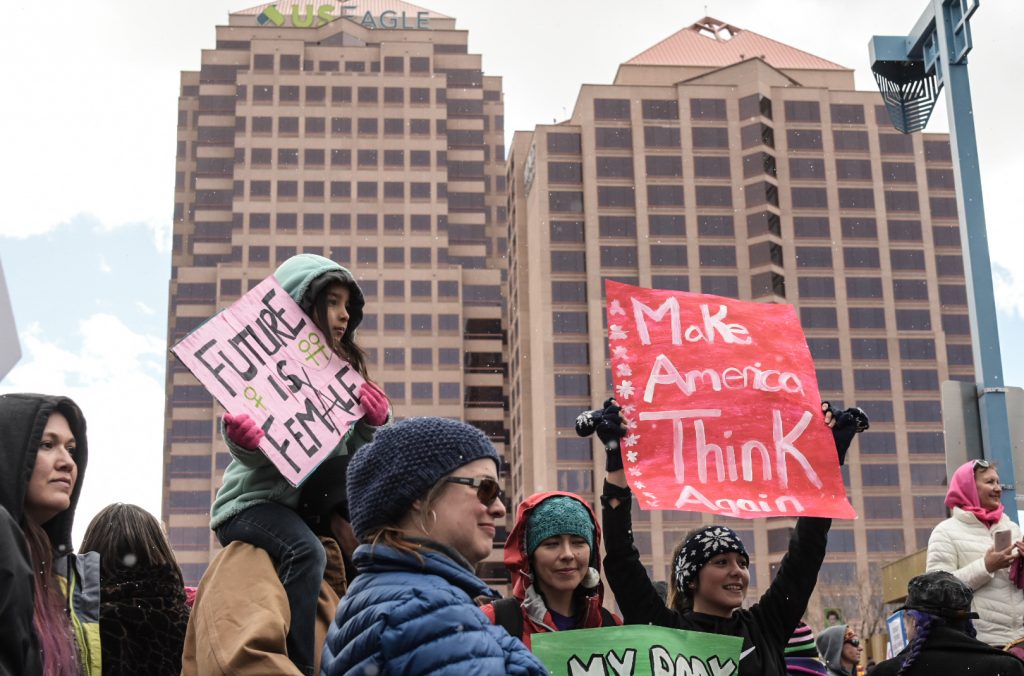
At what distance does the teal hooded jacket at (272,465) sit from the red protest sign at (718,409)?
1.02 meters

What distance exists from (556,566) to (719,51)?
10196cm

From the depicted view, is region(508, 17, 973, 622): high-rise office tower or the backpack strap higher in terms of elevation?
region(508, 17, 973, 622): high-rise office tower

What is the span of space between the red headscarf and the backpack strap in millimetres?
2999

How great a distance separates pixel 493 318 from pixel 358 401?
9330 centimetres

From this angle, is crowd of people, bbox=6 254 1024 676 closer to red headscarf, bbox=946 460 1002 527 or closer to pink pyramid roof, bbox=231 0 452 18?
red headscarf, bbox=946 460 1002 527

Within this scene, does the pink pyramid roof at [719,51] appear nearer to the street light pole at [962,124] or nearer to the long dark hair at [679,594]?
the street light pole at [962,124]

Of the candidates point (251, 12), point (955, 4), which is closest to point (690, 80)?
point (251, 12)

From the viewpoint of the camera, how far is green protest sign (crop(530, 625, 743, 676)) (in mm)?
4266

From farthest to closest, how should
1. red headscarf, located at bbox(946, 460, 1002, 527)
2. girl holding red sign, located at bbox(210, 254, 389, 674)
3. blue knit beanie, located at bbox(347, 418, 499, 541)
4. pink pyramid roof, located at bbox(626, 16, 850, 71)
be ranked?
1. pink pyramid roof, located at bbox(626, 16, 850, 71)
2. red headscarf, located at bbox(946, 460, 1002, 527)
3. girl holding red sign, located at bbox(210, 254, 389, 674)
4. blue knit beanie, located at bbox(347, 418, 499, 541)

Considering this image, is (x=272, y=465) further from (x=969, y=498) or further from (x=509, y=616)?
(x=969, y=498)

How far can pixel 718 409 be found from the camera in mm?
5184

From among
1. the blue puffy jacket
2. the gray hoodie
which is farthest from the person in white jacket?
the blue puffy jacket

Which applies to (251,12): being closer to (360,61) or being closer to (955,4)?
(360,61)

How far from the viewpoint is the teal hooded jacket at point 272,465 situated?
4.24m
